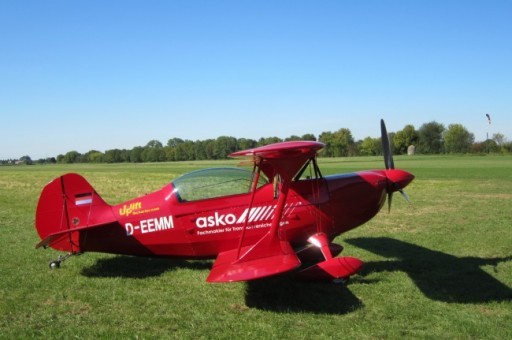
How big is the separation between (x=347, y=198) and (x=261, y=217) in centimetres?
147

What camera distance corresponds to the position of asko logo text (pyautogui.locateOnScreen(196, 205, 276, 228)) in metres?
6.83

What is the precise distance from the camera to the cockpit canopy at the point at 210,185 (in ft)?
23.1

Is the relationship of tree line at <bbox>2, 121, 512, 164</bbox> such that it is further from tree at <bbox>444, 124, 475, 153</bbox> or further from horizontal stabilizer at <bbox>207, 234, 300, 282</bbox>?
horizontal stabilizer at <bbox>207, 234, 300, 282</bbox>

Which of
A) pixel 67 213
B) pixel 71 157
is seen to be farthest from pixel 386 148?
pixel 71 157

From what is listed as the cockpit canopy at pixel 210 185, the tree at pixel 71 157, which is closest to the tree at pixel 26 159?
the tree at pixel 71 157

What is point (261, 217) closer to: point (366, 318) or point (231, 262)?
point (231, 262)

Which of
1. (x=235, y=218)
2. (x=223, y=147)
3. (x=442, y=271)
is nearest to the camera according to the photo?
(x=235, y=218)

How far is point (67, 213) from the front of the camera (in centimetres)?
724

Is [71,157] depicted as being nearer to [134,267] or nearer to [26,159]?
[26,159]

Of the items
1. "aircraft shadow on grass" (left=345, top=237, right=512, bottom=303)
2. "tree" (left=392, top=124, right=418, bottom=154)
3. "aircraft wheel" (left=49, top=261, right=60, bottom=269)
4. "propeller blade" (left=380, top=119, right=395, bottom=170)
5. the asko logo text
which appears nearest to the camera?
"aircraft shadow on grass" (left=345, top=237, right=512, bottom=303)

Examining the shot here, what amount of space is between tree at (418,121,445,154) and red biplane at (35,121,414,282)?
11721cm

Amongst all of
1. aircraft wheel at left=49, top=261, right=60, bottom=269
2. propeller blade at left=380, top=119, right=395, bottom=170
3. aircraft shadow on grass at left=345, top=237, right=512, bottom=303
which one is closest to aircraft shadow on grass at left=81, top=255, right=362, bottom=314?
aircraft wheel at left=49, top=261, right=60, bottom=269

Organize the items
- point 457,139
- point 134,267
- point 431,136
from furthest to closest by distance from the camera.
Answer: point 431,136
point 457,139
point 134,267

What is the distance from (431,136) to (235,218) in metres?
→ 121
